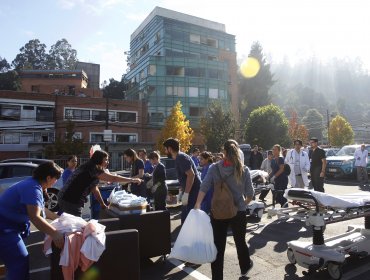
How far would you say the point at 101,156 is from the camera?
5414mm

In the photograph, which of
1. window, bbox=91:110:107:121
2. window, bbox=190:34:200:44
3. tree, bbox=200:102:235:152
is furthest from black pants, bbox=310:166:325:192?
window, bbox=190:34:200:44

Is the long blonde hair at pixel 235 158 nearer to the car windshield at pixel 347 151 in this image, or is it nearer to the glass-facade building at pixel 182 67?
the car windshield at pixel 347 151

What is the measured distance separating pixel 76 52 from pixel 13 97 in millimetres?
55244

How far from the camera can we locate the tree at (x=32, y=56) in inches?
3243

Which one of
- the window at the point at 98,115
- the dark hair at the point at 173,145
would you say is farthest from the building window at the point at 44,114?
the dark hair at the point at 173,145

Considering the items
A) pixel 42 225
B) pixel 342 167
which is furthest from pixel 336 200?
pixel 342 167

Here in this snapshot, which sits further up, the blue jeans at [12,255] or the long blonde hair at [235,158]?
the long blonde hair at [235,158]

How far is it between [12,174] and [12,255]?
9.22 meters

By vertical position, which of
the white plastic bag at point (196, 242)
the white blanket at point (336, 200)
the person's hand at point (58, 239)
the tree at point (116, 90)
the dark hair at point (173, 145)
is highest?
the tree at point (116, 90)

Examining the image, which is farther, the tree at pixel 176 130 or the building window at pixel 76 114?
the building window at pixel 76 114

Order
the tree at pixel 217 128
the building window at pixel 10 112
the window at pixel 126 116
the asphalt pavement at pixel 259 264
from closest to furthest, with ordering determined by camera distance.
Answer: the asphalt pavement at pixel 259 264 < the building window at pixel 10 112 < the tree at pixel 217 128 < the window at pixel 126 116

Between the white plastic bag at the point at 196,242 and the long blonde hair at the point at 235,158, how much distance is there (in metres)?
0.74

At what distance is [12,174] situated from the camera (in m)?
11.8

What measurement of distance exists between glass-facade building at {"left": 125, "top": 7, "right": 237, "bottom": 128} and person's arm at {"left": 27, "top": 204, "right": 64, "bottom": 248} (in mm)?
45404
